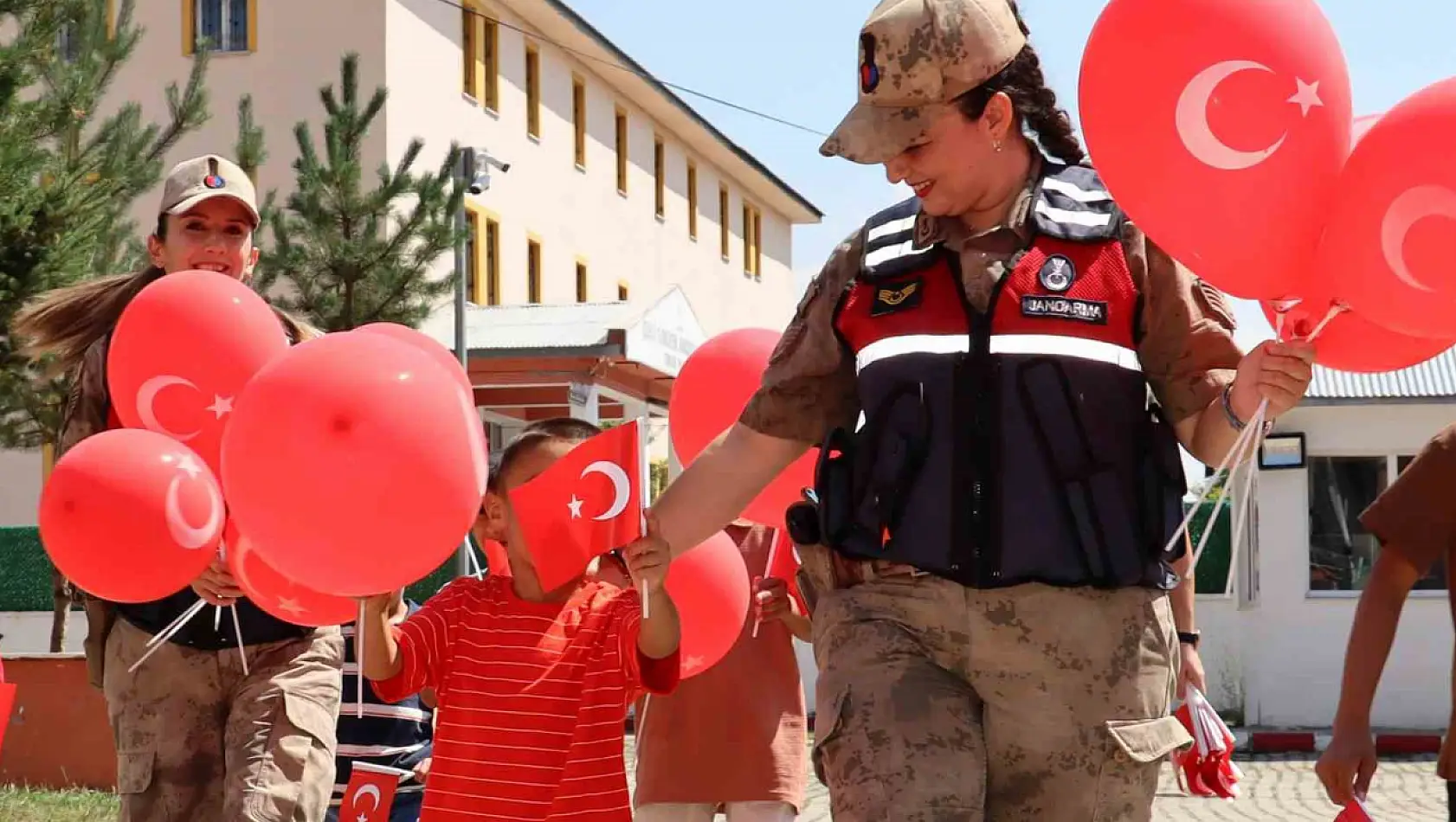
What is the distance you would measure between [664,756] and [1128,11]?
3.84 metres

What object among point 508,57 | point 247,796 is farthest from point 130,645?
point 508,57

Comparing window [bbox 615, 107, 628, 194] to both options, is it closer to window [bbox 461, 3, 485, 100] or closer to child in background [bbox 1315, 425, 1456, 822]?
window [bbox 461, 3, 485, 100]

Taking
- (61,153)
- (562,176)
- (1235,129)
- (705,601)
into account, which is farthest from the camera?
(562,176)

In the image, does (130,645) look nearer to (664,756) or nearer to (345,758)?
(345,758)

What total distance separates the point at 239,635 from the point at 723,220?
157ft

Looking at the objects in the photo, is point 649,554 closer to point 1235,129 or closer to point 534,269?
point 1235,129

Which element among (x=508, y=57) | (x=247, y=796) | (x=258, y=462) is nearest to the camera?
(x=258, y=462)

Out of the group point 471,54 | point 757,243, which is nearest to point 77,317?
point 471,54

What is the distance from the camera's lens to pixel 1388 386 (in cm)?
1958

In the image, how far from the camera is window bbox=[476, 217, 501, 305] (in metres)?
37.0

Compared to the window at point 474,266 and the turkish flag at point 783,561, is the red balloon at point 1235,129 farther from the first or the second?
the window at point 474,266

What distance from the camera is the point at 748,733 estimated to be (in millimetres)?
6859

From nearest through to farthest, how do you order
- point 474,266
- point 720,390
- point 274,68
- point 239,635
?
point 239,635 < point 720,390 < point 274,68 < point 474,266

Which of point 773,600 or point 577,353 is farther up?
point 577,353
